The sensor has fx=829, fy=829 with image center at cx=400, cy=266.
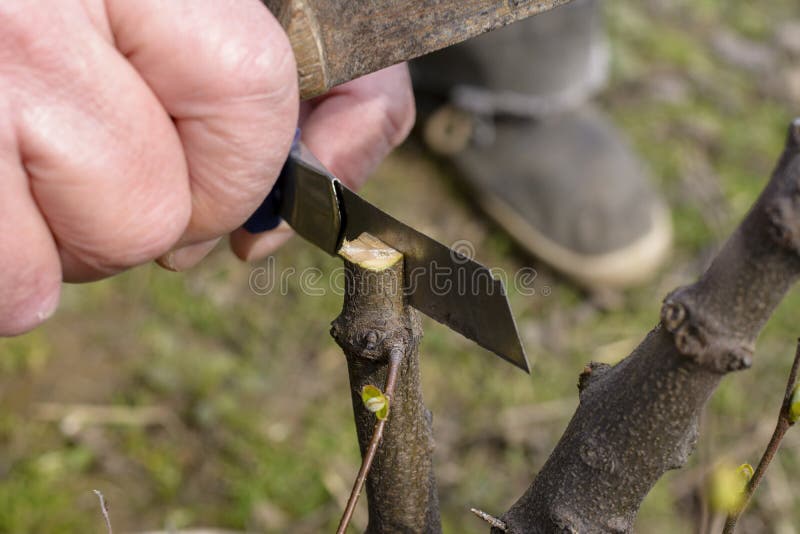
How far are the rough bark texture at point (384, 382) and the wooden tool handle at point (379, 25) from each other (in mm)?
229

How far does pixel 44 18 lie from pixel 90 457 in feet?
4.22

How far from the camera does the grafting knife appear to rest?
878 mm

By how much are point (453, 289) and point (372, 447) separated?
185 mm

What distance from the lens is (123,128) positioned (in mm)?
898

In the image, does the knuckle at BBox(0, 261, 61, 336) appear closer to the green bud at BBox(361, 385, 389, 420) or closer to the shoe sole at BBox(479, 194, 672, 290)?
the green bud at BBox(361, 385, 389, 420)

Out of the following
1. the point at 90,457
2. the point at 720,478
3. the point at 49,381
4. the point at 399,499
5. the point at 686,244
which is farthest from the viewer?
the point at 686,244

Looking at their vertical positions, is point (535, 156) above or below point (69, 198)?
below

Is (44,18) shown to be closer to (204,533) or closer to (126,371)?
(204,533)

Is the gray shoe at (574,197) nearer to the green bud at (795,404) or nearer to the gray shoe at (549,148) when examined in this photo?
the gray shoe at (549,148)

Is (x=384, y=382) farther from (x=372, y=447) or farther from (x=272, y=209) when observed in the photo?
(x=272, y=209)

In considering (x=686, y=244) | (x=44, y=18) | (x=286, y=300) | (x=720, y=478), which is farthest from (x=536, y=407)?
(x=44, y=18)

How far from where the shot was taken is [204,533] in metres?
1.48

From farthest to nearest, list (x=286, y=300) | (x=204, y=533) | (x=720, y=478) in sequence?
(x=286, y=300)
(x=204, y=533)
(x=720, y=478)

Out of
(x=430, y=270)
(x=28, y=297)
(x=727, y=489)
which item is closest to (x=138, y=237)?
(x=28, y=297)
